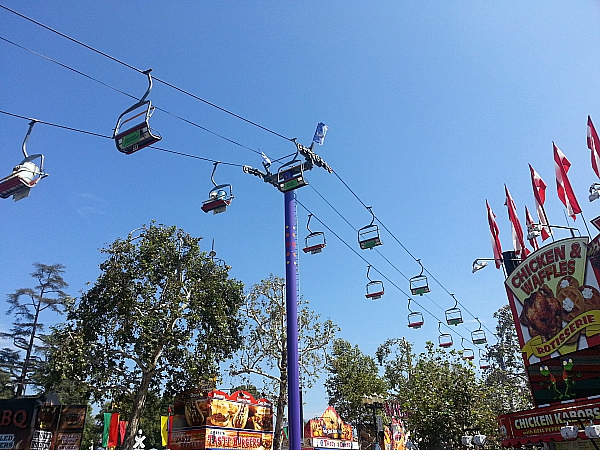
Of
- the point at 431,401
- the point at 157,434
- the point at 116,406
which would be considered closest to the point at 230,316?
the point at 116,406

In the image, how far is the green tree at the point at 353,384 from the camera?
37.6m

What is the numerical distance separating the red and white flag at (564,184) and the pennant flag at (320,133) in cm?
1088

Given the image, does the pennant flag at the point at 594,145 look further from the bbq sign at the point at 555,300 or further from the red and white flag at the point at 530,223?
the red and white flag at the point at 530,223

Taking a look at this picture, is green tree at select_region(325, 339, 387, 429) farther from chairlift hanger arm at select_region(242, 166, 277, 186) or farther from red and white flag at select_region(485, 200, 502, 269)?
chairlift hanger arm at select_region(242, 166, 277, 186)

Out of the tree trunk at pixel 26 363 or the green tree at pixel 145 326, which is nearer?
the green tree at pixel 145 326

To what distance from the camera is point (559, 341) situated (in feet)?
58.7

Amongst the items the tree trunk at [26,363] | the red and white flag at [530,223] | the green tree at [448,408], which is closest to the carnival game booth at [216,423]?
the green tree at [448,408]

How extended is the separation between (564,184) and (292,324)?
13.4 metres

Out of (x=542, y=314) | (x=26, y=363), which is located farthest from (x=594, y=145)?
(x=26, y=363)

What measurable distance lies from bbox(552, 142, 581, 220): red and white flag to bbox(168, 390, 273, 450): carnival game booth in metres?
15.3

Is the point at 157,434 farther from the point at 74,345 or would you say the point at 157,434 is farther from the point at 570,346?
the point at 570,346

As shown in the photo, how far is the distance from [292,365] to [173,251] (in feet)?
30.5

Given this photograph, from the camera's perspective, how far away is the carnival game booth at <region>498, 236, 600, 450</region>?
16.7 meters

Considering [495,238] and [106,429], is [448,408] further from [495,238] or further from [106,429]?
[106,429]
